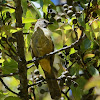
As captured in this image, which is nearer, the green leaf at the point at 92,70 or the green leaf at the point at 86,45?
the green leaf at the point at 92,70

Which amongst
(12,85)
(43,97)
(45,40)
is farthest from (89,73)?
(43,97)

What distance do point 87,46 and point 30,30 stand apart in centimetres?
76

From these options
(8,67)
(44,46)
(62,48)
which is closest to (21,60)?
(8,67)

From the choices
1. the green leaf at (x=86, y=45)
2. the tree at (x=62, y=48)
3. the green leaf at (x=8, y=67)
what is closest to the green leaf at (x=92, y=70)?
the tree at (x=62, y=48)

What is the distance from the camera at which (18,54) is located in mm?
2201

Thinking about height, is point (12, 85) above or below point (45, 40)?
below

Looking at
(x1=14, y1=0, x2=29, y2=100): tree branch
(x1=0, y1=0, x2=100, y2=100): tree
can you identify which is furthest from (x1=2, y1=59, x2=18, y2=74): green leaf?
(x1=14, y1=0, x2=29, y2=100): tree branch

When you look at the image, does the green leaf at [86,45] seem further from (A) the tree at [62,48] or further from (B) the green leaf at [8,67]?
(B) the green leaf at [8,67]

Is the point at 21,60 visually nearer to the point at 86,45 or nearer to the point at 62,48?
the point at 62,48

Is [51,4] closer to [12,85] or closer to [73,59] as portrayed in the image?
[73,59]

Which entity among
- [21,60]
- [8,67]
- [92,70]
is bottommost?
[92,70]

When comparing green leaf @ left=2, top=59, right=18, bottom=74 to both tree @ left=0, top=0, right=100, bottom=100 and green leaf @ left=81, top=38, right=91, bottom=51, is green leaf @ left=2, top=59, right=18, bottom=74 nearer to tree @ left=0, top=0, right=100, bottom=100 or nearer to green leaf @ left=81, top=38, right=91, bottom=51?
tree @ left=0, top=0, right=100, bottom=100

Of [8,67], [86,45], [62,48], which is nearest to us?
[62,48]

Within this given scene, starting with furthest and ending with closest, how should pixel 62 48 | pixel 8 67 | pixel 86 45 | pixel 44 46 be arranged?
pixel 44 46 < pixel 86 45 < pixel 8 67 < pixel 62 48
